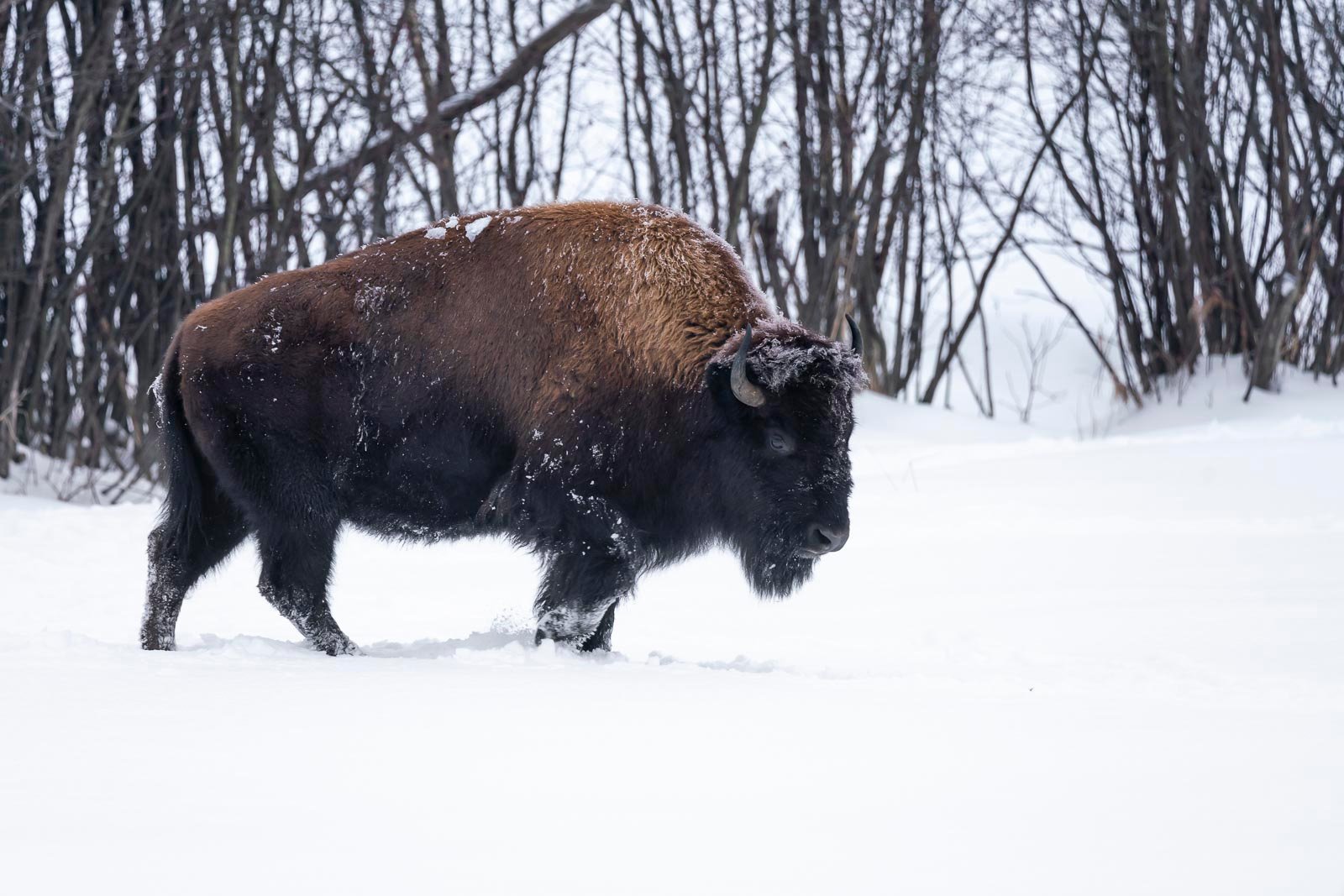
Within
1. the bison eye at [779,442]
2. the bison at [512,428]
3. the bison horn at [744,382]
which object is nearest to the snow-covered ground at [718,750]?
the bison at [512,428]

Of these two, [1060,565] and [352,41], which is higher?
[352,41]

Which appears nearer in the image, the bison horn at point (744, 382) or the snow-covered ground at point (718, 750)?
the snow-covered ground at point (718, 750)

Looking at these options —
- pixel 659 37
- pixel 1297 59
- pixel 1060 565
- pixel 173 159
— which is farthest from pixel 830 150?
pixel 1060 565

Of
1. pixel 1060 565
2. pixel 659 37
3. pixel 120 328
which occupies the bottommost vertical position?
pixel 1060 565

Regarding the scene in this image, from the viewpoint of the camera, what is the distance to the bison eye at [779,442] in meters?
4.09

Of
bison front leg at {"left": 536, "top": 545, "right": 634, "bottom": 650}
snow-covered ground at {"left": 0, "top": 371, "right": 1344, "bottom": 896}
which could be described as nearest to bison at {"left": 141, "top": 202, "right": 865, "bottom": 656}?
bison front leg at {"left": 536, "top": 545, "right": 634, "bottom": 650}

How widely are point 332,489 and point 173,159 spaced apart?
7.09 meters

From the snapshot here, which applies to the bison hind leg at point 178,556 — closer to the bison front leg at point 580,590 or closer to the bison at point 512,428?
the bison at point 512,428

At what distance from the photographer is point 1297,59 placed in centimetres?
1166

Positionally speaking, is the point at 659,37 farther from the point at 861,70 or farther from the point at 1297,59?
the point at 1297,59

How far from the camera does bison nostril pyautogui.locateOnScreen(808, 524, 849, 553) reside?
395 centimetres

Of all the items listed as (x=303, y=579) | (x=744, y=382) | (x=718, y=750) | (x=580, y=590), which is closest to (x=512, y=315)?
(x=744, y=382)

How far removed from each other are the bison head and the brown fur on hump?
196 millimetres

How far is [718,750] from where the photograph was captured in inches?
97.1
